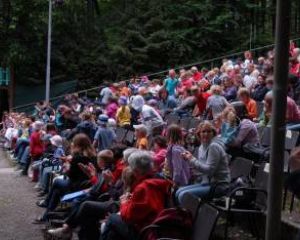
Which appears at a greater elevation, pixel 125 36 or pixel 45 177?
pixel 125 36

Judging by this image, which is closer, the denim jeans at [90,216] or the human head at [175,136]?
the denim jeans at [90,216]

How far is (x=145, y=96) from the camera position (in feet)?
63.1

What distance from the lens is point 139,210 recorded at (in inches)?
263

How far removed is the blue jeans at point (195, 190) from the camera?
24.8 ft

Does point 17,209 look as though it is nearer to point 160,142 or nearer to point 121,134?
point 160,142

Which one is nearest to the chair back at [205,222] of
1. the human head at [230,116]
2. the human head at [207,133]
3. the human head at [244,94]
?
the human head at [207,133]

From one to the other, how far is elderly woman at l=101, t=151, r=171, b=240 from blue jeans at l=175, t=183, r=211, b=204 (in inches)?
27.1

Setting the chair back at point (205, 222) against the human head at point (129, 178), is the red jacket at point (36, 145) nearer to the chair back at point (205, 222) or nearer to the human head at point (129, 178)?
the human head at point (129, 178)

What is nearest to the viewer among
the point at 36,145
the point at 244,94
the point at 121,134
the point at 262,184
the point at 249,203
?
the point at 249,203

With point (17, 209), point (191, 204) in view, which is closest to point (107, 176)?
point (191, 204)

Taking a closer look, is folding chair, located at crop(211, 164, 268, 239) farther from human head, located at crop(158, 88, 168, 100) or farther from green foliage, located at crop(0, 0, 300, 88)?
green foliage, located at crop(0, 0, 300, 88)

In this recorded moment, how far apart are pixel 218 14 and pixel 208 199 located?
28.7m

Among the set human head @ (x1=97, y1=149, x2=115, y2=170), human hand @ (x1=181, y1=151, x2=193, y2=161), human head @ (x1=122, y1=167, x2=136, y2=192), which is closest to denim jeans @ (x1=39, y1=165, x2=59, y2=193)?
human head @ (x1=97, y1=149, x2=115, y2=170)

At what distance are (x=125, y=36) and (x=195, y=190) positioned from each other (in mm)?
28393
